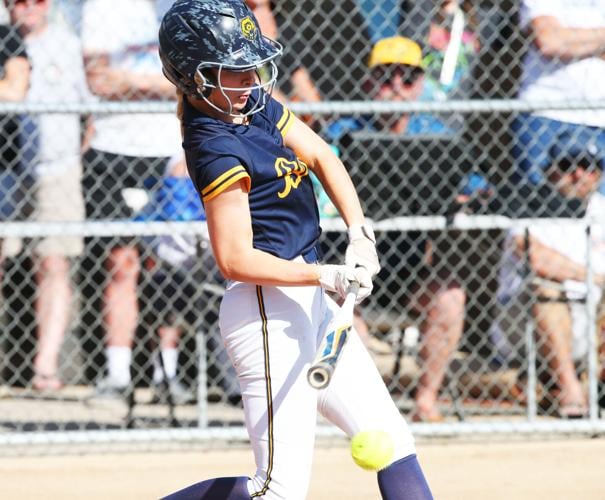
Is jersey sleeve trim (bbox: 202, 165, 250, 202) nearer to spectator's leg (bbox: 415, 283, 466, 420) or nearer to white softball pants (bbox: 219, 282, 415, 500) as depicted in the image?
white softball pants (bbox: 219, 282, 415, 500)

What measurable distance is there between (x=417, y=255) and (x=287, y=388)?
2.75 metres

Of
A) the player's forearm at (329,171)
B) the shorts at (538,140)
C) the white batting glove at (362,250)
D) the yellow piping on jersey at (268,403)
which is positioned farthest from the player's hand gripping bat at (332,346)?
the shorts at (538,140)

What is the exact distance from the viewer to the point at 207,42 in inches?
120

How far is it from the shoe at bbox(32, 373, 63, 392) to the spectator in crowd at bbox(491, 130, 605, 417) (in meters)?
2.46

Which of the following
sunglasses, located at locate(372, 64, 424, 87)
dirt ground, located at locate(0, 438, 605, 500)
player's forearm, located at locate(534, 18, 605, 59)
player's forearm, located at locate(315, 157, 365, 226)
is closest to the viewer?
player's forearm, located at locate(315, 157, 365, 226)

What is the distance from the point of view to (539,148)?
582 centimetres

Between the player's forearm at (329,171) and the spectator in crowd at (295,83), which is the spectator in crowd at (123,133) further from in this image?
the player's forearm at (329,171)

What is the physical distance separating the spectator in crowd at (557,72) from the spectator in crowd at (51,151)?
224 centimetres

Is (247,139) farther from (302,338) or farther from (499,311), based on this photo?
(499,311)

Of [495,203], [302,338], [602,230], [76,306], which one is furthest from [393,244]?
[302,338]

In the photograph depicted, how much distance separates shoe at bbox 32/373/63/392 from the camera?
611 cm

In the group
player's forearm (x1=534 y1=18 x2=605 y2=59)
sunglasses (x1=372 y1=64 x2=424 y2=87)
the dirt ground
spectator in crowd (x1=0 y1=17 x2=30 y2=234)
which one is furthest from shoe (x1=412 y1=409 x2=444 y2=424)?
spectator in crowd (x1=0 y1=17 x2=30 y2=234)

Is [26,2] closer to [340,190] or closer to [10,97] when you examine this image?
[10,97]

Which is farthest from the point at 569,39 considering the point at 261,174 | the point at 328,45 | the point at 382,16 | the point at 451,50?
the point at 261,174
